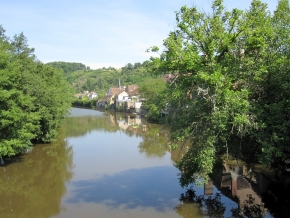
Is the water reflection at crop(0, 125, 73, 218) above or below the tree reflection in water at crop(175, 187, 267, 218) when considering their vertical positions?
below

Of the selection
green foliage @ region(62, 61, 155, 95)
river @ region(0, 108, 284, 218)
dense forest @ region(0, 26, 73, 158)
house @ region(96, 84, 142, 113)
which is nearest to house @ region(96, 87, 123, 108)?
house @ region(96, 84, 142, 113)

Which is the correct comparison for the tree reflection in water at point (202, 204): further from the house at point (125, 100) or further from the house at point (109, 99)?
the house at point (109, 99)

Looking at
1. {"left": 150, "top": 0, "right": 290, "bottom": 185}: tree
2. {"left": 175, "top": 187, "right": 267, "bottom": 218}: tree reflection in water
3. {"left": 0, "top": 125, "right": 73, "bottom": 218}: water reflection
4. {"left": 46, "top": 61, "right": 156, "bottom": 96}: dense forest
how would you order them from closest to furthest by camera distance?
{"left": 150, "top": 0, "right": 290, "bottom": 185}: tree → {"left": 175, "top": 187, "right": 267, "bottom": 218}: tree reflection in water → {"left": 0, "top": 125, "right": 73, "bottom": 218}: water reflection → {"left": 46, "top": 61, "right": 156, "bottom": 96}: dense forest

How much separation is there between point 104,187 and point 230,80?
9.09 metres

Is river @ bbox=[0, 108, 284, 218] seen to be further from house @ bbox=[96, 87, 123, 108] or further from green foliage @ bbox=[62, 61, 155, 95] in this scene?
green foliage @ bbox=[62, 61, 155, 95]

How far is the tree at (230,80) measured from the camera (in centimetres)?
974

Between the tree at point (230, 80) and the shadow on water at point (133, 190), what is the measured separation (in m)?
2.83

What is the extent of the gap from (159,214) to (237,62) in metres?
6.87

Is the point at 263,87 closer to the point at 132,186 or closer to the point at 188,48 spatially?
the point at 188,48

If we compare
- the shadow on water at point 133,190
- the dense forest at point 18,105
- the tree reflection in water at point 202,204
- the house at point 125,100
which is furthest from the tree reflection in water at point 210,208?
the house at point 125,100

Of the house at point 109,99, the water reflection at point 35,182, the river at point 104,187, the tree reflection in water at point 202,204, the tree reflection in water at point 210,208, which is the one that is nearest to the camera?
the tree reflection in water at point 210,208

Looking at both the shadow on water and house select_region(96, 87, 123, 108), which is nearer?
the shadow on water

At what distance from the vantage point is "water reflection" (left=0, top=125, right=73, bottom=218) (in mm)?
13078

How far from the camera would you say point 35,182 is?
1695cm
